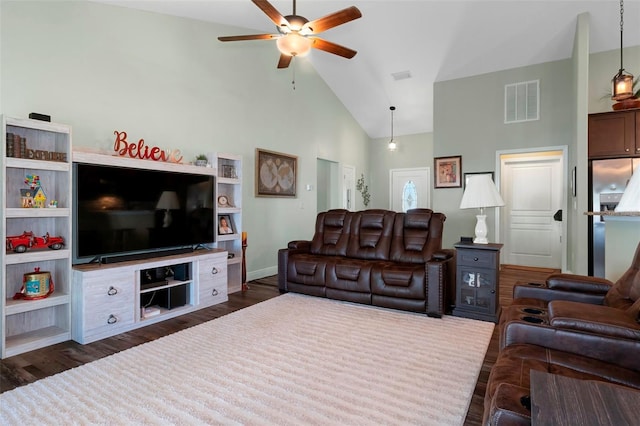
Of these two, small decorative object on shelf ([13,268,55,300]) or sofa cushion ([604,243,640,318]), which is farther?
small decorative object on shelf ([13,268,55,300])

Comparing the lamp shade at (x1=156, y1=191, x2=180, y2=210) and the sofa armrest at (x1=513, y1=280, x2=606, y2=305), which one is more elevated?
the lamp shade at (x1=156, y1=191, x2=180, y2=210)

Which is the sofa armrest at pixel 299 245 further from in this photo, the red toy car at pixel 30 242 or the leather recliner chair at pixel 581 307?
the leather recliner chair at pixel 581 307

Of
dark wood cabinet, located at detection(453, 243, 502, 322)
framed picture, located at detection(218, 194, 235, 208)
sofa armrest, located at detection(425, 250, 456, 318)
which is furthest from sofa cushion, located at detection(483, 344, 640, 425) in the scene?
framed picture, located at detection(218, 194, 235, 208)

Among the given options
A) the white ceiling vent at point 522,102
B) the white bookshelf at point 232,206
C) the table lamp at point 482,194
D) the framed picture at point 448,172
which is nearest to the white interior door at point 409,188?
the framed picture at point 448,172

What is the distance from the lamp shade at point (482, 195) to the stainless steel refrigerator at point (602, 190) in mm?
2011

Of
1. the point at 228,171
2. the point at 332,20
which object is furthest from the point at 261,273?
the point at 332,20

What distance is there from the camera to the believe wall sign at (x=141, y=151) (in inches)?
127

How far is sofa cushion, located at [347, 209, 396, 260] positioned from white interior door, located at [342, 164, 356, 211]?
9.66ft

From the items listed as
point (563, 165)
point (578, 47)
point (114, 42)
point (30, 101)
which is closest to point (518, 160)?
point (563, 165)

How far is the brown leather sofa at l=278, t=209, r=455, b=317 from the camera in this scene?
3.35m

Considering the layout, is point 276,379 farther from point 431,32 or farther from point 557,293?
point 431,32

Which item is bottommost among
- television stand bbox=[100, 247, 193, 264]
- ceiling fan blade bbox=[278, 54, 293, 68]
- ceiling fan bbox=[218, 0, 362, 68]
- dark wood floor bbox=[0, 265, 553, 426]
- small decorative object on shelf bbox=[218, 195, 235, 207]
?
dark wood floor bbox=[0, 265, 553, 426]

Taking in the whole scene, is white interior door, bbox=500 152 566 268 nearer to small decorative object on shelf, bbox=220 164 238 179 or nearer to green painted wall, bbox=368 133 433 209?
green painted wall, bbox=368 133 433 209

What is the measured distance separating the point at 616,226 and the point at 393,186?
548cm
